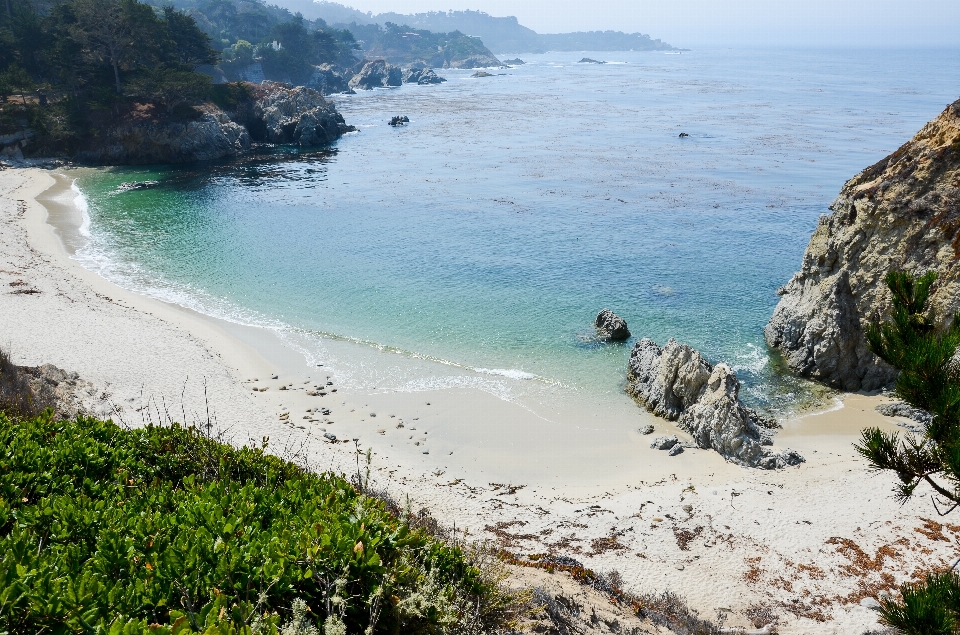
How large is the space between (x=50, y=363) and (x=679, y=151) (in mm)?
57523

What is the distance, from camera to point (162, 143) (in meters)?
60.2

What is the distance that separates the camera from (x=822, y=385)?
67.9ft

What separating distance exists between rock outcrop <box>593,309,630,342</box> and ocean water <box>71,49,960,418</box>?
1.63ft

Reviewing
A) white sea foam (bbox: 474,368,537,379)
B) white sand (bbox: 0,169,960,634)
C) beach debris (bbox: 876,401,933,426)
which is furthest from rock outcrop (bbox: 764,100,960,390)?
white sea foam (bbox: 474,368,537,379)

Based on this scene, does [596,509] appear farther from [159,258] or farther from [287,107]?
[287,107]

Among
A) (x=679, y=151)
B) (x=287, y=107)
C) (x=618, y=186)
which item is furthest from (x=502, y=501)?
(x=287, y=107)

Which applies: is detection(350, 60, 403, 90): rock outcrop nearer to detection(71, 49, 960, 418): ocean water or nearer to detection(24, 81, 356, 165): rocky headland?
detection(24, 81, 356, 165): rocky headland

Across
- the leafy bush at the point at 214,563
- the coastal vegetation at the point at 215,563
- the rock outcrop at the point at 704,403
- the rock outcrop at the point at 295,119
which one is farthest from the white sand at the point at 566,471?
the rock outcrop at the point at 295,119

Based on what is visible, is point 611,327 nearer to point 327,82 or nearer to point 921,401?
point 921,401

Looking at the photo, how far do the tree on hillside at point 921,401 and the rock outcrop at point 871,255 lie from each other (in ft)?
40.2

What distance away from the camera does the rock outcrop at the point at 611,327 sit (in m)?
23.6

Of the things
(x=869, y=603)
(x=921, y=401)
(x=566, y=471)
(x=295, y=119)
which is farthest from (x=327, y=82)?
(x=921, y=401)

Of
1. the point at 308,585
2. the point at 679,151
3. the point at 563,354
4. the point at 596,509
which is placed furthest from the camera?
the point at 679,151

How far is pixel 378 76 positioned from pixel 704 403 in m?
154
